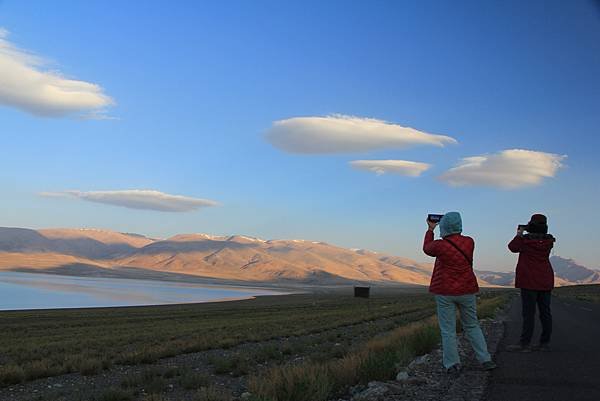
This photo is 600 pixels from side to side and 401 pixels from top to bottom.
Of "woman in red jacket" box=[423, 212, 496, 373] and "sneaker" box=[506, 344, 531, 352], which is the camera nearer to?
"woman in red jacket" box=[423, 212, 496, 373]

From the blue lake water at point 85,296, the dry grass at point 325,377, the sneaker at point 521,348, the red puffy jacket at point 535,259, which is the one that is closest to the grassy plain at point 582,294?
the sneaker at point 521,348

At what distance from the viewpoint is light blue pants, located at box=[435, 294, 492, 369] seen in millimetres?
7309

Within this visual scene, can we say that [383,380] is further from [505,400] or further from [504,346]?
[504,346]

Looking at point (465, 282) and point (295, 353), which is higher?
point (465, 282)

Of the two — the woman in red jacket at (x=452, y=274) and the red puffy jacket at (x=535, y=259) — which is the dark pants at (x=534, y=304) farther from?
the woman in red jacket at (x=452, y=274)

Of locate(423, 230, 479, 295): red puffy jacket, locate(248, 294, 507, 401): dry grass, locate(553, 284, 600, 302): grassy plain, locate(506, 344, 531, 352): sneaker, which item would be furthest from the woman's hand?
locate(553, 284, 600, 302): grassy plain

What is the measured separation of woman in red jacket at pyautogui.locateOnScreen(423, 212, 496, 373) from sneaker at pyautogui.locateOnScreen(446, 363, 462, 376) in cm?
39

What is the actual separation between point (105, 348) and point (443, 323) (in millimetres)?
14283

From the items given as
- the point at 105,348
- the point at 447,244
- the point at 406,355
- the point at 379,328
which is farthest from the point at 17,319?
the point at 447,244

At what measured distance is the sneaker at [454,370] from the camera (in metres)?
7.59

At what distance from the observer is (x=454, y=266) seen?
7.21m

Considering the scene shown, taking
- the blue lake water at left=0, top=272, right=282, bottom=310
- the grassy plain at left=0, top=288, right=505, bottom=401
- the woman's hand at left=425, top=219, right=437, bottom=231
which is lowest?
the blue lake water at left=0, top=272, right=282, bottom=310

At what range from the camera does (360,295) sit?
67875 mm

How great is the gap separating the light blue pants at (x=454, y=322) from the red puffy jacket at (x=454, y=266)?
0.12 m
